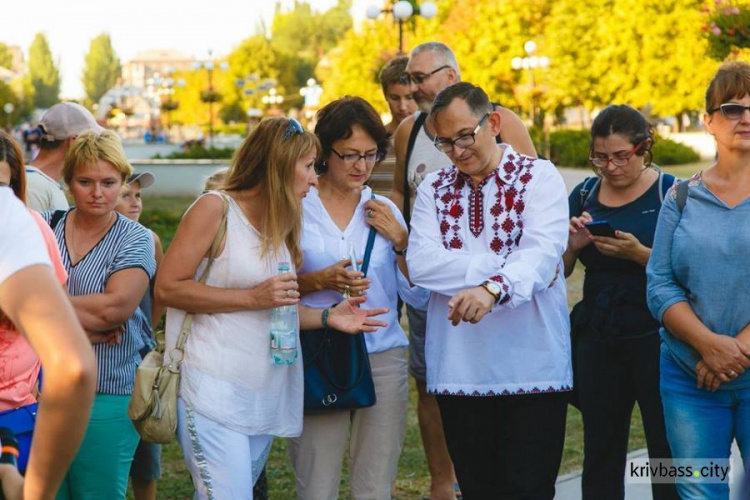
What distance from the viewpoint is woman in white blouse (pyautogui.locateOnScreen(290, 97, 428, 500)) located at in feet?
14.3

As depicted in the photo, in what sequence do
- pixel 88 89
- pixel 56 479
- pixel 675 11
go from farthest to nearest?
pixel 88 89 < pixel 675 11 < pixel 56 479

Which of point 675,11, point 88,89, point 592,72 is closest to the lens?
point 675,11

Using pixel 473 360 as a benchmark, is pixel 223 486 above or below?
below

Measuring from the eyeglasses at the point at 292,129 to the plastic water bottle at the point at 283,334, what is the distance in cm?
48

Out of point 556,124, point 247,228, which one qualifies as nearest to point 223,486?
point 247,228

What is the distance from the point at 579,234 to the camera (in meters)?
4.84

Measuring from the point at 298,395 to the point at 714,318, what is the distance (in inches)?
64.0

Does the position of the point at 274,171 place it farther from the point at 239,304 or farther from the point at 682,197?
the point at 682,197

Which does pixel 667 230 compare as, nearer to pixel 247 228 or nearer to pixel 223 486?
pixel 247 228

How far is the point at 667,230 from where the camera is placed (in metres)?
4.14

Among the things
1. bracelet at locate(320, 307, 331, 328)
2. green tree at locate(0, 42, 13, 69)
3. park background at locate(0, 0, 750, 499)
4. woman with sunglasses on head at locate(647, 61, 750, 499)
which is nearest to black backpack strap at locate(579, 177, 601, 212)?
woman with sunglasses on head at locate(647, 61, 750, 499)

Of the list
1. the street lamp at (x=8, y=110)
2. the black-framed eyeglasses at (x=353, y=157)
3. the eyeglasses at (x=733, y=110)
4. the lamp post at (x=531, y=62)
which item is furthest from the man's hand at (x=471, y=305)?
the street lamp at (x=8, y=110)

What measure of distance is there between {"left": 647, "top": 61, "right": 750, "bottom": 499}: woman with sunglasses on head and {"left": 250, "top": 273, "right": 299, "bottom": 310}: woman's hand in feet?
4.74

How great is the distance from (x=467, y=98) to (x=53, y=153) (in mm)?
2339
